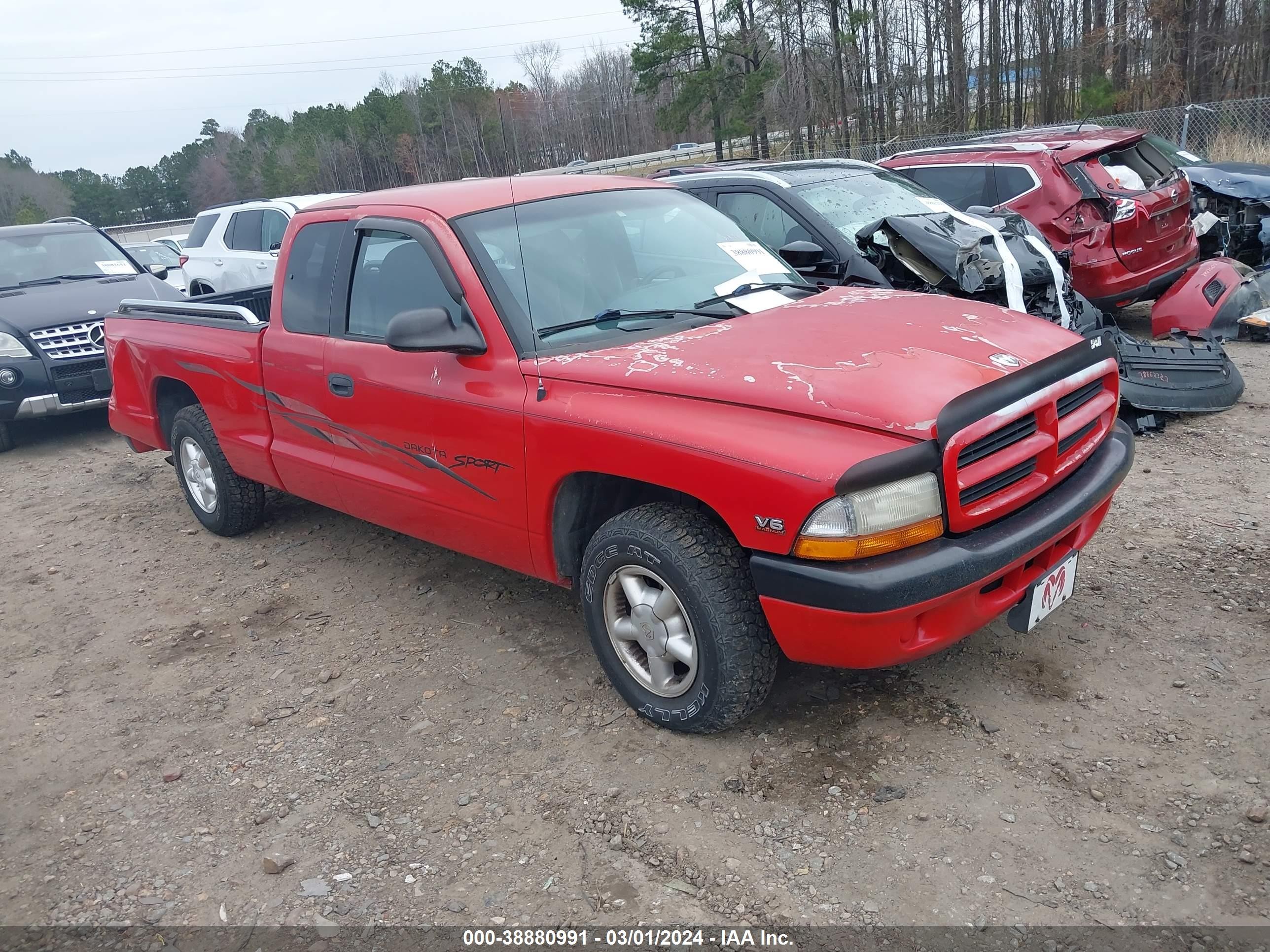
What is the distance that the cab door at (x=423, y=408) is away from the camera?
11.7 feet

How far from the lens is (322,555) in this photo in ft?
18.0

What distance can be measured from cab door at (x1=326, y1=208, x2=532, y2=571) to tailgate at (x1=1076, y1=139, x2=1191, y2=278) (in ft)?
21.1

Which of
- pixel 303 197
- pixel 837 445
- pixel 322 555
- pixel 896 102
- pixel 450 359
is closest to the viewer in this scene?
pixel 837 445

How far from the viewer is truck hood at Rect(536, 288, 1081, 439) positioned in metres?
2.83

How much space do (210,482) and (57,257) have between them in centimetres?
545

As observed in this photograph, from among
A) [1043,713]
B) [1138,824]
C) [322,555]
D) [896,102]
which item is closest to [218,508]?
[322,555]

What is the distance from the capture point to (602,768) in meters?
3.27

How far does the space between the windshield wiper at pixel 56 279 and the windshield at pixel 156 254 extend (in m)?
9.69

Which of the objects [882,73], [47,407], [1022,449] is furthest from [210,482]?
[882,73]

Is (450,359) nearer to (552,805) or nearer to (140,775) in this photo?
(552,805)

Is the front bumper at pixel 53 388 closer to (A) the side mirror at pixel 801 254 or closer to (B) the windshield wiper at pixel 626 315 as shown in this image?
(A) the side mirror at pixel 801 254

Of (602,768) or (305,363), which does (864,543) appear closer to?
(602,768)

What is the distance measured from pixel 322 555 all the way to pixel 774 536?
137 inches

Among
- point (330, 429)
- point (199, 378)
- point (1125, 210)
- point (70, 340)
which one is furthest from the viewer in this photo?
point (70, 340)
